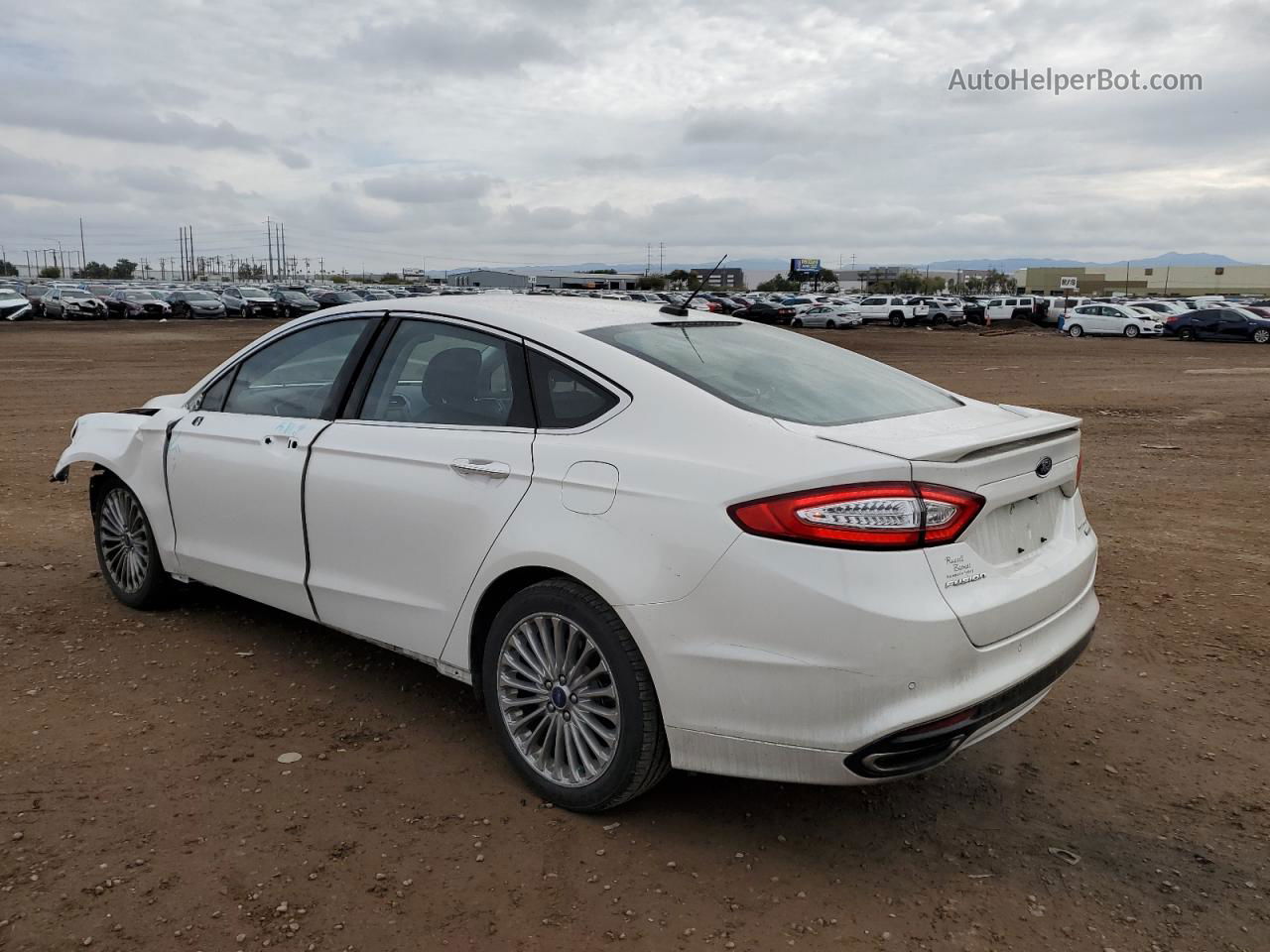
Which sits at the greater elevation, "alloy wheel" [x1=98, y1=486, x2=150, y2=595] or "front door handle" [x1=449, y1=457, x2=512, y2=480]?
"front door handle" [x1=449, y1=457, x2=512, y2=480]

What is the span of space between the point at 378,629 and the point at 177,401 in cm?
206

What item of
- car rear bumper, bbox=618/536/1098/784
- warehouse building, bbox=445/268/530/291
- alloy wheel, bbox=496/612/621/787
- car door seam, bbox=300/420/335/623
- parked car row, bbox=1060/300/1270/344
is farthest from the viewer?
warehouse building, bbox=445/268/530/291

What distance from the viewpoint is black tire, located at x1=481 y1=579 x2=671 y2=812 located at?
10.2 ft

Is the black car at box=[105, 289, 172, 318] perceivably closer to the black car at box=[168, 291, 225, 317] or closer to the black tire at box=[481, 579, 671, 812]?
the black car at box=[168, 291, 225, 317]

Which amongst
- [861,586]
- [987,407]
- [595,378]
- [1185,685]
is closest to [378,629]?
[595,378]

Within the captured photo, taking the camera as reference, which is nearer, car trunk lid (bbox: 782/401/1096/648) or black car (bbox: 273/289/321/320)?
car trunk lid (bbox: 782/401/1096/648)

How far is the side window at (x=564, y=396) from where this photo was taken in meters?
3.39

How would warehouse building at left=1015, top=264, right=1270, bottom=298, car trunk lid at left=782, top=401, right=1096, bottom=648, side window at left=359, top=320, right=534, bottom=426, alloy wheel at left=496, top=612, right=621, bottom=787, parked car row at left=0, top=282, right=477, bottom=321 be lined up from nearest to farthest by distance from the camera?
1. car trunk lid at left=782, top=401, right=1096, bottom=648
2. alloy wheel at left=496, top=612, right=621, bottom=787
3. side window at left=359, top=320, right=534, bottom=426
4. parked car row at left=0, top=282, right=477, bottom=321
5. warehouse building at left=1015, top=264, right=1270, bottom=298

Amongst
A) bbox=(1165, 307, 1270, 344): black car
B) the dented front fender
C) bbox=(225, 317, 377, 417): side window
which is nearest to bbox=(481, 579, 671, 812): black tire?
bbox=(225, 317, 377, 417): side window

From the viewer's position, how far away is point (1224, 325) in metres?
38.8

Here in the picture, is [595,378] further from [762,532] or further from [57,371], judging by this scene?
[57,371]

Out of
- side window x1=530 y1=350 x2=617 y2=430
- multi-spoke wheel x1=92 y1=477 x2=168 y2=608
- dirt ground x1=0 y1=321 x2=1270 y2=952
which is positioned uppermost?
side window x1=530 y1=350 x2=617 y2=430

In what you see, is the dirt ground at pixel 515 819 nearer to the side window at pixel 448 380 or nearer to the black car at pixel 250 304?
the side window at pixel 448 380

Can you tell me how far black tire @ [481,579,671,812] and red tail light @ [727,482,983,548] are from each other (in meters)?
0.57
